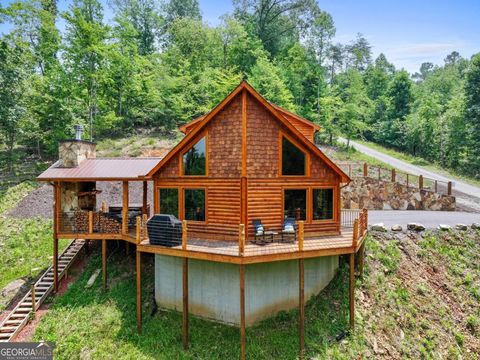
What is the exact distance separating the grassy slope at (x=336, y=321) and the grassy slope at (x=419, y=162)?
53.4 feet

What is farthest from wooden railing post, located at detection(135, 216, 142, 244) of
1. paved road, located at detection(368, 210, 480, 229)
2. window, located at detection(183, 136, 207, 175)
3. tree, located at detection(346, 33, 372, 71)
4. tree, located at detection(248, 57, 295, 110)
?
tree, located at detection(346, 33, 372, 71)

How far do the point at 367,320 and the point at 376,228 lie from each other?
5.01m

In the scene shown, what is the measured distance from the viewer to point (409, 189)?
20.1 metres

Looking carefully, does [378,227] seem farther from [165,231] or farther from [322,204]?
[165,231]

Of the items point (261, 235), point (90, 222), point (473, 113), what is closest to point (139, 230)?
point (90, 222)

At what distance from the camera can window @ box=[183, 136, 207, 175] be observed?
36.2 ft

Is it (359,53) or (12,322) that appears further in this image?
(359,53)

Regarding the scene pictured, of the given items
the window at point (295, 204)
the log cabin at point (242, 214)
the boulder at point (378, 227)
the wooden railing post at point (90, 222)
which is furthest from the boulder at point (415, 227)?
the wooden railing post at point (90, 222)

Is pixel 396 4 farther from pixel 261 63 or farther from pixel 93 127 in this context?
pixel 93 127

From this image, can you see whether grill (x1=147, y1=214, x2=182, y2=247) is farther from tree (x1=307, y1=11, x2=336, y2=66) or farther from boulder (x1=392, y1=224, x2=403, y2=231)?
tree (x1=307, y1=11, x2=336, y2=66)

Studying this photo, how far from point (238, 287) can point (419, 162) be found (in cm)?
2821

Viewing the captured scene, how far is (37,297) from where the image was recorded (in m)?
12.2

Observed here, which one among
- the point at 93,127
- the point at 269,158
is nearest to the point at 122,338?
the point at 269,158

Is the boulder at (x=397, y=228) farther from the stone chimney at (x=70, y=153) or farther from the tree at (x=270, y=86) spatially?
the tree at (x=270, y=86)
